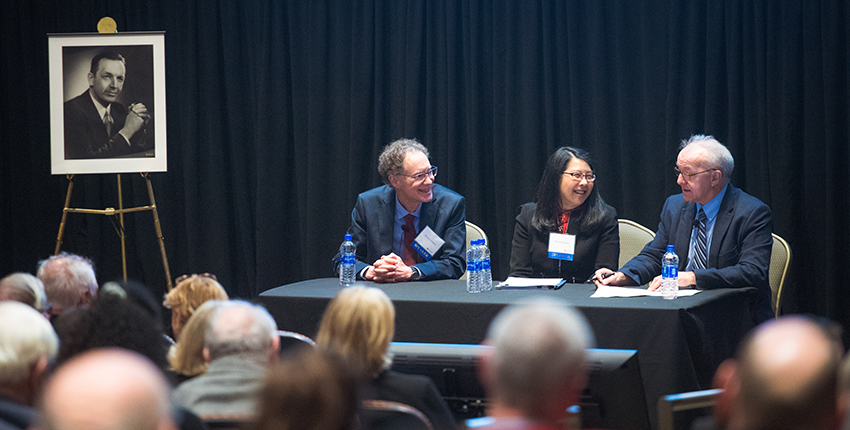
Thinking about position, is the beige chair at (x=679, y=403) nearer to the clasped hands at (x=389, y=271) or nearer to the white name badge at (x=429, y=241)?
the clasped hands at (x=389, y=271)

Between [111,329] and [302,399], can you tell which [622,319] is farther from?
[302,399]

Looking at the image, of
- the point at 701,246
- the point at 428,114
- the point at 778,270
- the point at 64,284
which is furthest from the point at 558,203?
the point at 64,284

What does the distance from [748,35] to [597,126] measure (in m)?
1.06

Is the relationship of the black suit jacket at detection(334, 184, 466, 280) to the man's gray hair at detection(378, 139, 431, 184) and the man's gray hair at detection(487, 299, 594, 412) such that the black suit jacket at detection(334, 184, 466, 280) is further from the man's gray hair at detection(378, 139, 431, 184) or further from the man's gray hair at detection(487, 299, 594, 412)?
the man's gray hair at detection(487, 299, 594, 412)

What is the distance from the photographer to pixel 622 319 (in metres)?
2.96

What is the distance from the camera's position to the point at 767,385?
1199 millimetres

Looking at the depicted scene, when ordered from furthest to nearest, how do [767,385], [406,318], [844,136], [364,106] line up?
[364,106], [844,136], [406,318], [767,385]

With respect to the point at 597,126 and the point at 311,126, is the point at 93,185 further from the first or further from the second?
the point at 597,126

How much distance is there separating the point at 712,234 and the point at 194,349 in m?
2.55

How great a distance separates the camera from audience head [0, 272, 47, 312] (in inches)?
103

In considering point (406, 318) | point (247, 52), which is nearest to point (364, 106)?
point (247, 52)

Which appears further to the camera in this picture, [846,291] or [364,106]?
[364,106]

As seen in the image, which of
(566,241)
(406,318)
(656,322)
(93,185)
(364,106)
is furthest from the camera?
(93,185)

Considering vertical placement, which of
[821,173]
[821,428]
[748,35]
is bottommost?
[821,428]
